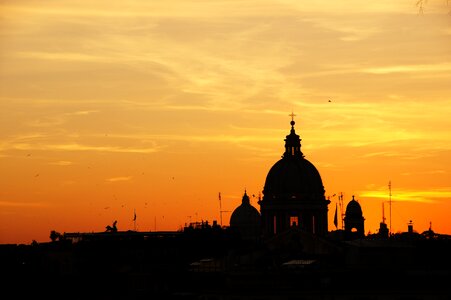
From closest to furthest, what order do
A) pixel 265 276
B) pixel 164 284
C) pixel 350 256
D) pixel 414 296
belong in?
pixel 414 296 → pixel 265 276 → pixel 164 284 → pixel 350 256

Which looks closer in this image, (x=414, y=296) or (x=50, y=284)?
(x=414, y=296)

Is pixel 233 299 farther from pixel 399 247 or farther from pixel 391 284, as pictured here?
pixel 399 247

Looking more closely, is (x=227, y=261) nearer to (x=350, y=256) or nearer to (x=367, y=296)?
(x=350, y=256)

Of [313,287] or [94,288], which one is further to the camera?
[94,288]

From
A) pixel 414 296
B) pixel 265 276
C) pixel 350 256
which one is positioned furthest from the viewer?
pixel 350 256

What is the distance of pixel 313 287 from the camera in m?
154

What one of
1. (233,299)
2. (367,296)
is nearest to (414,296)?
(367,296)

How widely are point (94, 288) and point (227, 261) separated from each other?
11.9 meters

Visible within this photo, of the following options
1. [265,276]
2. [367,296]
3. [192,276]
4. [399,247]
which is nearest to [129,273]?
[192,276]

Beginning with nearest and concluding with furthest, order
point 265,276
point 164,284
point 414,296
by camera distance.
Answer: point 414,296 < point 265,276 < point 164,284

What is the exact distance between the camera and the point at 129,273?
7692 inches

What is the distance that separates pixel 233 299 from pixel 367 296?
378 inches

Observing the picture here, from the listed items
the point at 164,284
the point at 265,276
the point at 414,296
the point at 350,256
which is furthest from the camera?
the point at 350,256

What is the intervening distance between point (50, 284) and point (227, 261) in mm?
15482
